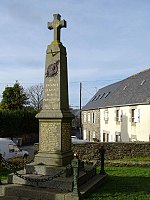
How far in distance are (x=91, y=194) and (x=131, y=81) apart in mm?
23922

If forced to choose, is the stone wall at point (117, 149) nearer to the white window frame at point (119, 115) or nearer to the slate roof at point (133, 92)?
the slate roof at point (133, 92)

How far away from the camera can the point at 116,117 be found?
26891 mm

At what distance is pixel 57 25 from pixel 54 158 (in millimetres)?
4404

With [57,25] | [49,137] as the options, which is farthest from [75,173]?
[57,25]

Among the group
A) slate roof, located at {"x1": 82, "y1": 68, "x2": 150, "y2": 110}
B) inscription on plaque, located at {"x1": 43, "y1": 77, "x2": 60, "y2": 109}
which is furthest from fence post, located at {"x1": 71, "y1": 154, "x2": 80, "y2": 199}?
slate roof, located at {"x1": 82, "y1": 68, "x2": 150, "y2": 110}

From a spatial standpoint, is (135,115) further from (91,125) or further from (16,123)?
(16,123)

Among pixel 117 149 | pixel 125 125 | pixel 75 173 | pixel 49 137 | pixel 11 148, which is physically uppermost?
pixel 49 137

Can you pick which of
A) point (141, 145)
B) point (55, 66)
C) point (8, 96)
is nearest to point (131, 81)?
point (141, 145)

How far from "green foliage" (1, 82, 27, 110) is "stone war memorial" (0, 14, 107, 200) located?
87.5ft

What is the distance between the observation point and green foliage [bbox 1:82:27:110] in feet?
112

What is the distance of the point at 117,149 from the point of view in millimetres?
16750

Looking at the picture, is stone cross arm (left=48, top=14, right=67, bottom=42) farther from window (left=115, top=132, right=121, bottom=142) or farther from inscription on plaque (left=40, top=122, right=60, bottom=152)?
window (left=115, top=132, right=121, bottom=142)

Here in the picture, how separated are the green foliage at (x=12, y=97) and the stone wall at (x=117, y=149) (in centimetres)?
2004

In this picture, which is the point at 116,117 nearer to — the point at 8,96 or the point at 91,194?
the point at 8,96
